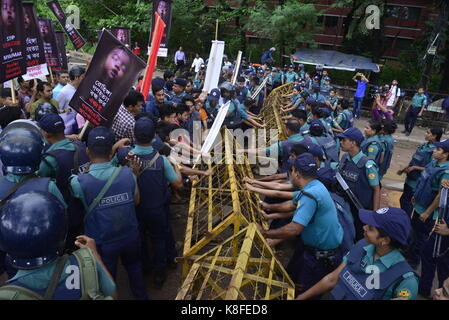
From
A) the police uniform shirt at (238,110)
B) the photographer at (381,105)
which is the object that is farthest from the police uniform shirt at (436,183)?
the photographer at (381,105)

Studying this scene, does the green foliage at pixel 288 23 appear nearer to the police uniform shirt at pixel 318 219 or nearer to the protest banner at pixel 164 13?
the protest banner at pixel 164 13

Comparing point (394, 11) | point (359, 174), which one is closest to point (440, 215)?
point (359, 174)

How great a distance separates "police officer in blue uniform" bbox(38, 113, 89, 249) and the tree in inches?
713

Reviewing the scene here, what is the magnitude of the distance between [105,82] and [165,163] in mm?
1143

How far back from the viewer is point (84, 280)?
1651mm

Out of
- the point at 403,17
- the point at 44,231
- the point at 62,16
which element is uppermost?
the point at 403,17

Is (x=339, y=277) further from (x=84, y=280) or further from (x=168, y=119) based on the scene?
(x=168, y=119)

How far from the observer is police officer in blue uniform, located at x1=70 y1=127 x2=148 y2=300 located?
2.83m

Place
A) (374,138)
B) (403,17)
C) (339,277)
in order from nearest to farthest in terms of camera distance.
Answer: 1. (339,277)
2. (374,138)
3. (403,17)

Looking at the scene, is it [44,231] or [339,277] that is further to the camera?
[339,277]

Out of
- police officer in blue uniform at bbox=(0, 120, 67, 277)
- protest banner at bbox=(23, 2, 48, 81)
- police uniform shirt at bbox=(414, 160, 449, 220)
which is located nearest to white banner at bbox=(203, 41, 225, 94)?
protest banner at bbox=(23, 2, 48, 81)

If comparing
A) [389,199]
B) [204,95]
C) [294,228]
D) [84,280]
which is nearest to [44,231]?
[84,280]

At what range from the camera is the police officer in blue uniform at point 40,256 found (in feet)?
4.93
